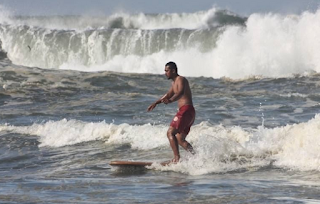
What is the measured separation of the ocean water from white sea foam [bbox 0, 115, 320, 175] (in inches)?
0.8

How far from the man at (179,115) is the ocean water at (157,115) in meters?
0.27

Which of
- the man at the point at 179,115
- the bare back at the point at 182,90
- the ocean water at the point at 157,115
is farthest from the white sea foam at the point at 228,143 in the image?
the bare back at the point at 182,90

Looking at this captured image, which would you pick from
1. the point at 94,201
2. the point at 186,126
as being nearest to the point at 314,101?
the point at 186,126

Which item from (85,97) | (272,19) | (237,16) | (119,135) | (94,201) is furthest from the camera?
A: (237,16)

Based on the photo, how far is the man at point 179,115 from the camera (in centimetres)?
1048

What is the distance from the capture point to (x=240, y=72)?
99.3 feet

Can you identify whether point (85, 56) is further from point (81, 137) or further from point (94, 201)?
point (94, 201)

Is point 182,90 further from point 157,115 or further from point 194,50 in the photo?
point 194,50

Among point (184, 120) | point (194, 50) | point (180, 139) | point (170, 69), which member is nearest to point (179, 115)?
point (184, 120)

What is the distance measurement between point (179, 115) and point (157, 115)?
7173mm

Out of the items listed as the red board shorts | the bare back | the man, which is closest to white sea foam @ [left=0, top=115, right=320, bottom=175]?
the man

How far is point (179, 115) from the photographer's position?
10539mm

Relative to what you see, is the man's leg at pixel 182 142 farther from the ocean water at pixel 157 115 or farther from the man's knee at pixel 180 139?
the ocean water at pixel 157 115

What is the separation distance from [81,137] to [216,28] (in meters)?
21.7
